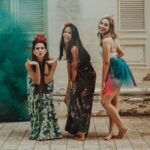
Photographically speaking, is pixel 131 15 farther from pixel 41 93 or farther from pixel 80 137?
pixel 80 137

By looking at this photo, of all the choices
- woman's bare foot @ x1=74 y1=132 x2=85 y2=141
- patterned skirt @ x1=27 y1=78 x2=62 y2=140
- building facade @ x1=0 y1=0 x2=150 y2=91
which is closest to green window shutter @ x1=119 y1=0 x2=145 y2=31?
building facade @ x1=0 y1=0 x2=150 y2=91

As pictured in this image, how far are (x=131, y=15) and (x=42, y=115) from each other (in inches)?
131

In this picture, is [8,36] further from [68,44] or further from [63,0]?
[68,44]

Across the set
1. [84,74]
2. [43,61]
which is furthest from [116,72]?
[43,61]

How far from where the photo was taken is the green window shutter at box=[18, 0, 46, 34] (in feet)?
35.3

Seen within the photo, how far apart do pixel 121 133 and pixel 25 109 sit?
2398mm

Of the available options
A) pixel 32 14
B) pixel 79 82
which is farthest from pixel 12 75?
pixel 79 82

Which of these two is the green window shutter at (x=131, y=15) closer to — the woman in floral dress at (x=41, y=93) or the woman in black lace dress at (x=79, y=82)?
the woman in black lace dress at (x=79, y=82)

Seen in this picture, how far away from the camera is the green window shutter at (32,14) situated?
10.8 m

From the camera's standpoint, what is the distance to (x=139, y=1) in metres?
10.9

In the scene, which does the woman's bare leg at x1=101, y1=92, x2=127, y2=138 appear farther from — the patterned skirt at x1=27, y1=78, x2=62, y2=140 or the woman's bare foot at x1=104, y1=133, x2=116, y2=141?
the patterned skirt at x1=27, y1=78, x2=62, y2=140

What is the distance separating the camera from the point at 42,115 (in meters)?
8.63

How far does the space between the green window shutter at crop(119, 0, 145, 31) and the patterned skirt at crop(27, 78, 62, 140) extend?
9.48ft

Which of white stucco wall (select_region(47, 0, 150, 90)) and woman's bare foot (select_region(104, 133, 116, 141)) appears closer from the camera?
woman's bare foot (select_region(104, 133, 116, 141))
